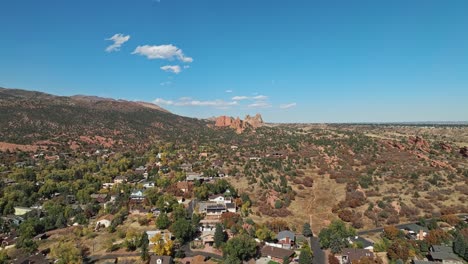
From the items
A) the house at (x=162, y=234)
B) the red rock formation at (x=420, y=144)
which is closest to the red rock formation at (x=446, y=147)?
the red rock formation at (x=420, y=144)

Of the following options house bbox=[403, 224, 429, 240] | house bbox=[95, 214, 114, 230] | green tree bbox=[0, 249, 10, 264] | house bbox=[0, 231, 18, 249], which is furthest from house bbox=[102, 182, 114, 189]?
house bbox=[403, 224, 429, 240]


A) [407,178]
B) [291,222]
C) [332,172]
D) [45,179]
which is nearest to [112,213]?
[45,179]

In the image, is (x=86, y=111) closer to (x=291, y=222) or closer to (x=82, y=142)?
(x=82, y=142)

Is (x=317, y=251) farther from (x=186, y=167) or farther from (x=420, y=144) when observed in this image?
(x=420, y=144)

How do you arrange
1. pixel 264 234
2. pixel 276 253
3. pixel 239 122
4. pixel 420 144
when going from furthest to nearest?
pixel 239 122
pixel 420 144
pixel 264 234
pixel 276 253

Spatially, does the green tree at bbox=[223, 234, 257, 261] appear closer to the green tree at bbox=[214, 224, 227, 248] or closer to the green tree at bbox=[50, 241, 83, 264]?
the green tree at bbox=[214, 224, 227, 248]

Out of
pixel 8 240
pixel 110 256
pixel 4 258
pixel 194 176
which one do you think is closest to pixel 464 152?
pixel 194 176

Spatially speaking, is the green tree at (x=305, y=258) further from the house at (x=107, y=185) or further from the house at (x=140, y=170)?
the house at (x=140, y=170)
